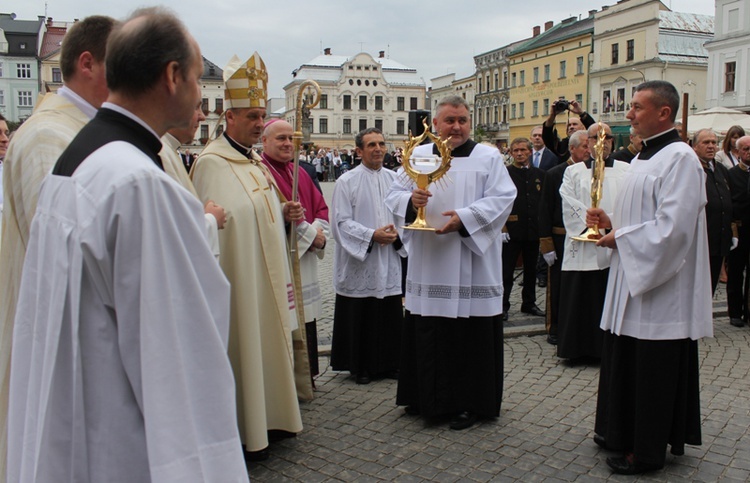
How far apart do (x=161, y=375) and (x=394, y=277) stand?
4.72 m

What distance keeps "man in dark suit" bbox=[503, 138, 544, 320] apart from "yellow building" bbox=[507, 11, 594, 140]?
161ft

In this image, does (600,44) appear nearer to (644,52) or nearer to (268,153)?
(644,52)

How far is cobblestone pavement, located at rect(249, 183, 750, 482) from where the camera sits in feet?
13.6

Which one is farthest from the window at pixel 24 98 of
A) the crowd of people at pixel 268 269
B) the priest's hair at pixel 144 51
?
the priest's hair at pixel 144 51

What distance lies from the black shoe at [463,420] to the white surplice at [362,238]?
1.62m

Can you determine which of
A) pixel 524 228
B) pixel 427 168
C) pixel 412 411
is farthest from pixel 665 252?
pixel 524 228

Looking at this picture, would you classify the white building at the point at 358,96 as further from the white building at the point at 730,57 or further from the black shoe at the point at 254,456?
the black shoe at the point at 254,456

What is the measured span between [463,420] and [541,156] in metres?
6.59

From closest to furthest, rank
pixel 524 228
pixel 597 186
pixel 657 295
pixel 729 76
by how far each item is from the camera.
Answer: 1. pixel 657 295
2. pixel 597 186
3. pixel 524 228
4. pixel 729 76

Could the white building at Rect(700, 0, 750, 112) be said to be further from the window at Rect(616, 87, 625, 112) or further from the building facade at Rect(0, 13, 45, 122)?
the building facade at Rect(0, 13, 45, 122)

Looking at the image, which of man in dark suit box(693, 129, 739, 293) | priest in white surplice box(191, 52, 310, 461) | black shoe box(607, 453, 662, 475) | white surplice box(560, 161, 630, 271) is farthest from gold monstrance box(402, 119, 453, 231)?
man in dark suit box(693, 129, 739, 293)

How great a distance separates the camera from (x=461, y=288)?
494cm

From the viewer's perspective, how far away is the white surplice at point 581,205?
6590mm

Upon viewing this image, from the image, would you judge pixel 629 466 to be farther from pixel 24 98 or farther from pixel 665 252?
pixel 24 98
